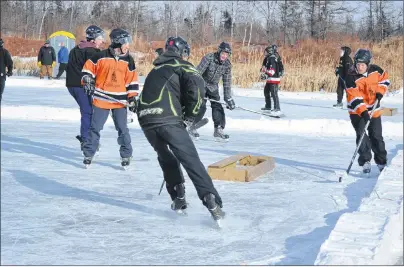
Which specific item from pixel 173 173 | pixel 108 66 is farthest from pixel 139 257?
pixel 108 66

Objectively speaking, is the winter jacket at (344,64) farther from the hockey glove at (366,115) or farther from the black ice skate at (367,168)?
the hockey glove at (366,115)

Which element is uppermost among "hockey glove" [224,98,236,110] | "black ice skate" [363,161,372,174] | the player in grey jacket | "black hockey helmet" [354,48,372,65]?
"black hockey helmet" [354,48,372,65]

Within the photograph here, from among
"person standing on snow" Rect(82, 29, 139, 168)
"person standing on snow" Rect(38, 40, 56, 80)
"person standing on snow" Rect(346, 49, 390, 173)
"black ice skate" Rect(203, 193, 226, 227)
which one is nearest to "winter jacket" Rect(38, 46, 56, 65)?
"person standing on snow" Rect(38, 40, 56, 80)

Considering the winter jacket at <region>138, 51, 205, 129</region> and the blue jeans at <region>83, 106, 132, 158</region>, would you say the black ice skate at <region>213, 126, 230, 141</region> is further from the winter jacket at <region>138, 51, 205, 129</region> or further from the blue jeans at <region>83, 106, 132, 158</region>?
the winter jacket at <region>138, 51, 205, 129</region>

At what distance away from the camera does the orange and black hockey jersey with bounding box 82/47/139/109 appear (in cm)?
750

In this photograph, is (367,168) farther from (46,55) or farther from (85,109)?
(46,55)

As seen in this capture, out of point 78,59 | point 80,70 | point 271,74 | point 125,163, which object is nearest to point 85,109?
point 80,70

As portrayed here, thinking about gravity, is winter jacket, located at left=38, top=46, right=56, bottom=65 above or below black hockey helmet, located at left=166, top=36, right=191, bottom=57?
below

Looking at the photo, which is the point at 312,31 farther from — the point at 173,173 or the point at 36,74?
the point at 173,173

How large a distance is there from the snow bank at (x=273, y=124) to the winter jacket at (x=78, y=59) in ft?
15.5

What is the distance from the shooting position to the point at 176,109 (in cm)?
523

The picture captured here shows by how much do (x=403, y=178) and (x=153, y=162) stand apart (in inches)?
120

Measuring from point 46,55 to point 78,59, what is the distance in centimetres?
1660

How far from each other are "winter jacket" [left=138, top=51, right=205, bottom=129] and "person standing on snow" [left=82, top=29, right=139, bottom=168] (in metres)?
2.13
